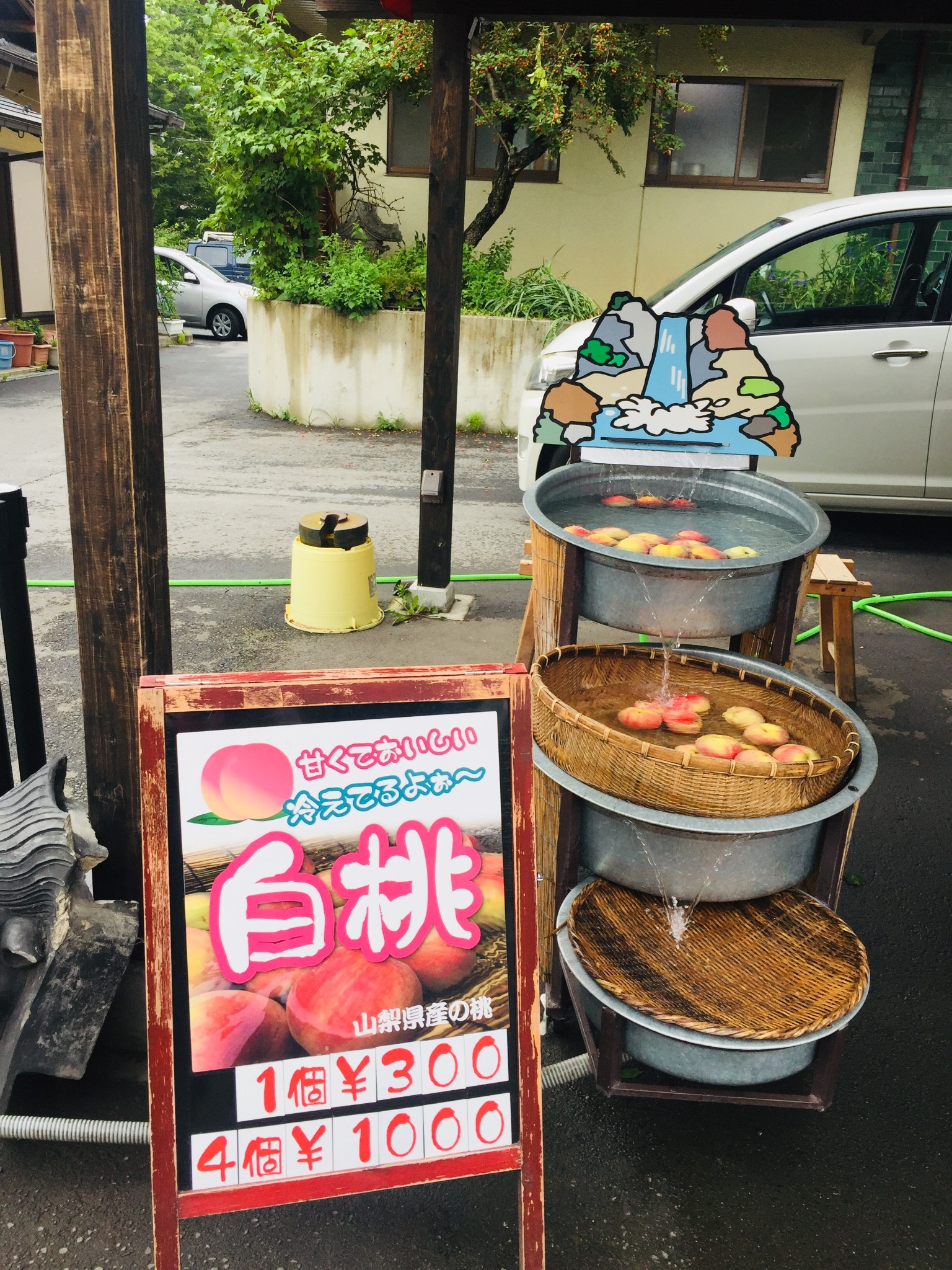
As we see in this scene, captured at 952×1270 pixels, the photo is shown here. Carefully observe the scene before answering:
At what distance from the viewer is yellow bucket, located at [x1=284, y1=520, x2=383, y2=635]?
195 inches

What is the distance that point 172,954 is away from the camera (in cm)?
168

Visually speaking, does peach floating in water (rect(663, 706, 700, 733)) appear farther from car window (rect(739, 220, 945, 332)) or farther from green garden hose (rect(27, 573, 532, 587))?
car window (rect(739, 220, 945, 332))

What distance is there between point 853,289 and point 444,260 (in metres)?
3.47

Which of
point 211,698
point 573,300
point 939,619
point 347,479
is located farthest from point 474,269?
point 211,698

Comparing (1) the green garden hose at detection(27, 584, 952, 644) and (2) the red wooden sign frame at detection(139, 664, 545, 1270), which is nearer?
(2) the red wooden sign frame at detection(139, 664, 545, 1270)

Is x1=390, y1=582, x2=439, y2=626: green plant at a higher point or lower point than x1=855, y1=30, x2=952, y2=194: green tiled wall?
lower

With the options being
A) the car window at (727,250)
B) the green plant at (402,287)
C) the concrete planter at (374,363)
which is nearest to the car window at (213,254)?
the concrete planter at (374,363)

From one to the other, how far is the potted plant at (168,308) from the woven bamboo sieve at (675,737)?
55.4 ft

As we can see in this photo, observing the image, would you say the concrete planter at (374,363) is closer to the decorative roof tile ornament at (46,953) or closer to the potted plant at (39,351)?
the potted plant at (39,351)

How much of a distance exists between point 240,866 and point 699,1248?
124 cm

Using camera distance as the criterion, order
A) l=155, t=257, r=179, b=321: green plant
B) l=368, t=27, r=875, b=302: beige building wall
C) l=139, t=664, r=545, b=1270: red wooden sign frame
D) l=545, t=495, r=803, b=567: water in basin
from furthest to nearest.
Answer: l=155, t=257, r=179, b=321: green plant < l=368, t=27, r=875, b=302: beige building wall < l=545, t=495, r=803, b=567: water in basin < l=139, t=664, r=545, b=1270: red wooden sign frame

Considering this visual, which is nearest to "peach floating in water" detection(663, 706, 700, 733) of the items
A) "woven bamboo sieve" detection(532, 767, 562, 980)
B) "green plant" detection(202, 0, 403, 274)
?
"woven bamboo sieve" detection(532, 767, 562, 980)

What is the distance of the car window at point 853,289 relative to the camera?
605cm

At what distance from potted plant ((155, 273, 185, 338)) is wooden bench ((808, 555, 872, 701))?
15772 millimetres
